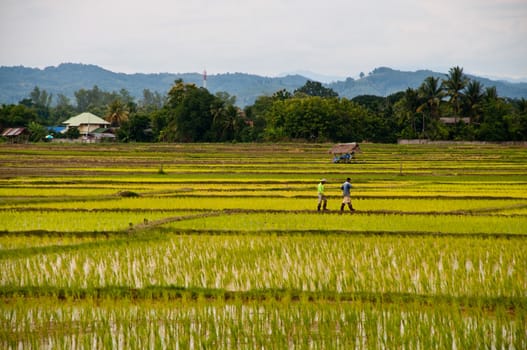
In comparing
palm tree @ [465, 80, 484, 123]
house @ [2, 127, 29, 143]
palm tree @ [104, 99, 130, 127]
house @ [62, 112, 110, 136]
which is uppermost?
palm tree @ [465, 80, 484, 123]

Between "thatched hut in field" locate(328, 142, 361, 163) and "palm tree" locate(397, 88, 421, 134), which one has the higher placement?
"palm tree" locate(397, 88, 421, 134)

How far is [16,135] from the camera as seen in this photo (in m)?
67.8

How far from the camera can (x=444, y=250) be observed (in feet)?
35.4

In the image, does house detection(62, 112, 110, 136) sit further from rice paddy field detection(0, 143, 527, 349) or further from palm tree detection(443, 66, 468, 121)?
rice paddy field detection(0, 143, 527, 349)

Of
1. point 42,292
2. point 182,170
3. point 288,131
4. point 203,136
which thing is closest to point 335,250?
point 42,292

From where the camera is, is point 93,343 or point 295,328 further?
point 295,328

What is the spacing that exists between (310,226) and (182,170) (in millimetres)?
19179

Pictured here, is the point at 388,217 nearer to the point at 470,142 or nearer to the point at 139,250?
the point at 139,250

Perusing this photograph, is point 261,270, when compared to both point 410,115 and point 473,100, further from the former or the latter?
point 473,100

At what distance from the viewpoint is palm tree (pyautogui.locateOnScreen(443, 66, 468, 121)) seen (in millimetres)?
66688

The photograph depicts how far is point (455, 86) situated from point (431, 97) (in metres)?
3.34

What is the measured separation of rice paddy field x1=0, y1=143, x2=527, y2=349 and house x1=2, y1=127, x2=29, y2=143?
49.6 meters

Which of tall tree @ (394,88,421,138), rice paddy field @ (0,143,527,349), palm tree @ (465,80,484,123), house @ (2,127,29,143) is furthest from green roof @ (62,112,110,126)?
rice paddy field @ (0,143,527,349)

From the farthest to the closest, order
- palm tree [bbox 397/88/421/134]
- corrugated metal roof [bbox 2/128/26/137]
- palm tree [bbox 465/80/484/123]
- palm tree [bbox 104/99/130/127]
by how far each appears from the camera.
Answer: palm tree [bbox 104/99/130/127] → corrugated metal roof [bbox 2/128/26/137] → palm tree [bbox 465/80/484/123] → palm tree [bbox 397/88/421/134]
